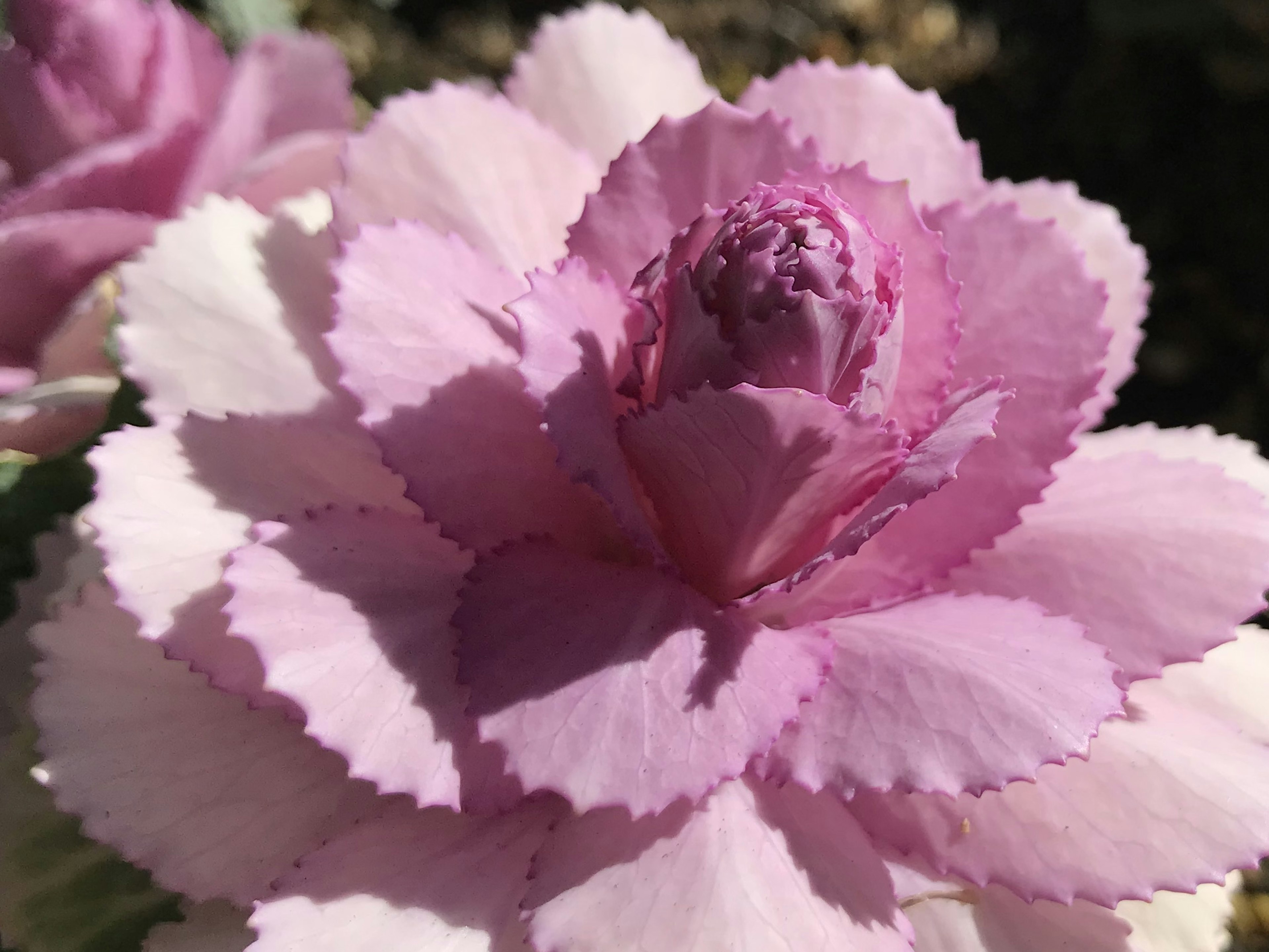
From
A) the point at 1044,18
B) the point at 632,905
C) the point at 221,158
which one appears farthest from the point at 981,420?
the point at 1044,18

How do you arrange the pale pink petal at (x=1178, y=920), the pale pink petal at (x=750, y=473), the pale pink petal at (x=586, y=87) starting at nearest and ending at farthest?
the pale pink petal at (x=750, y=473), the pale pink petal at (x=1178, y=920), the pale pink petal at (x=586, y=87)

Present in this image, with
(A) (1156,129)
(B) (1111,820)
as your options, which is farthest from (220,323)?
(A) (1156,129)

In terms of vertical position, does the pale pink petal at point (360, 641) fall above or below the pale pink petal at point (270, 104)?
below

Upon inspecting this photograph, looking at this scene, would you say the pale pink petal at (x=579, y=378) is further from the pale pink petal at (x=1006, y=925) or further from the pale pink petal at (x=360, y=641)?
the pale pink petal at (x=1006, y=925)

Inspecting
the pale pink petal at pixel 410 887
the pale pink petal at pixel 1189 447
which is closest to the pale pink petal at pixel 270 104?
the pale pink petal at pixel 410 887

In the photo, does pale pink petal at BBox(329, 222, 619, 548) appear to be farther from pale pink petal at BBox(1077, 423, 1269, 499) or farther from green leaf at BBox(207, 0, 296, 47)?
green leaf at BBox(207, 0, 296, 47)

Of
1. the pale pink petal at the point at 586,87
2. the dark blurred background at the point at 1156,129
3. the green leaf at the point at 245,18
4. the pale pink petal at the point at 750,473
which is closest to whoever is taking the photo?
the pale pink petal at the point at 750,473
